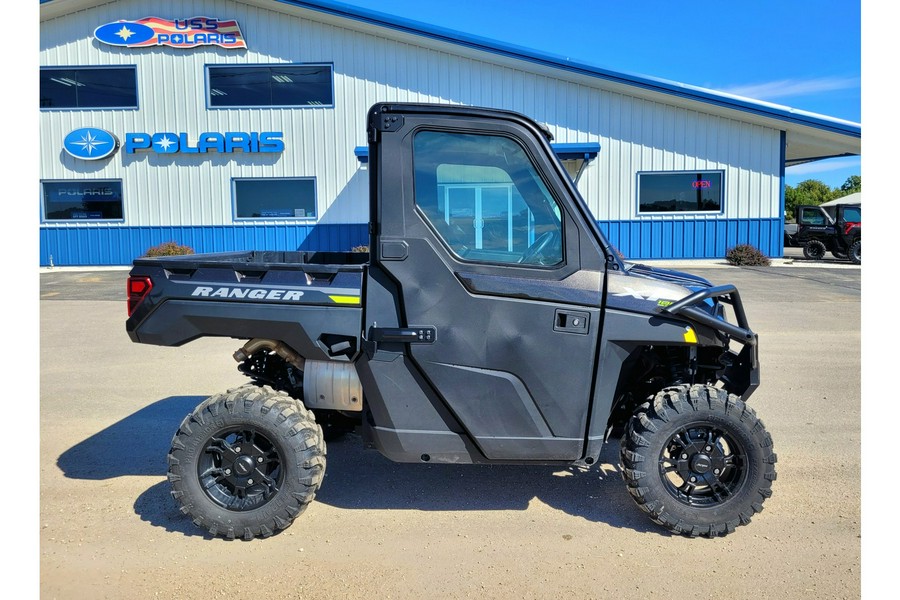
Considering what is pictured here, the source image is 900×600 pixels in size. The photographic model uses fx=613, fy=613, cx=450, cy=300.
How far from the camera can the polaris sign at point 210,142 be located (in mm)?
19828

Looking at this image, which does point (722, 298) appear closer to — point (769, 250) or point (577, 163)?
point (577, 163)

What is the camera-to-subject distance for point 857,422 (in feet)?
16.9

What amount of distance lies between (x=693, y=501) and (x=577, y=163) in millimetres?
17604

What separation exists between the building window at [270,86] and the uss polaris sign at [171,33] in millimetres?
873

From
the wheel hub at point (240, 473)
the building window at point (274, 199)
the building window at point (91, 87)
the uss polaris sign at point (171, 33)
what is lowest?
A: the wheel hub at point (240, 473)

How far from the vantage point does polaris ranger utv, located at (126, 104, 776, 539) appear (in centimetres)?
319

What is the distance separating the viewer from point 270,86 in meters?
20.1

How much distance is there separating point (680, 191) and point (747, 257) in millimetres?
3002

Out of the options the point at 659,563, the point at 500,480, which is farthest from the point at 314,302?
the point at 659,563

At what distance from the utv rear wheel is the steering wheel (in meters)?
23.1

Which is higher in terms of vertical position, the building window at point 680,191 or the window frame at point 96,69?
the window frame at point 96,69

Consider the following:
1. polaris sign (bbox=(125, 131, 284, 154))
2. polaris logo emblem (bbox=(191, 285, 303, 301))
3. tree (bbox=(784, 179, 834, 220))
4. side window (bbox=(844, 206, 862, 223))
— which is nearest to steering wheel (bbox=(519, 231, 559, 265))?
polaris logo emblem (bbox=(191, 285, 303, 301))

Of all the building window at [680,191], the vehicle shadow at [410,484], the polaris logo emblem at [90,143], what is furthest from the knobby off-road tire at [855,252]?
the polaris logo emblem at [90,143]

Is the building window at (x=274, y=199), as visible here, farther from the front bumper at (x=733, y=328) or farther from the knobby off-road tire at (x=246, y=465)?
the front bumper at (x=733, y=328)
